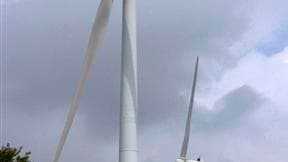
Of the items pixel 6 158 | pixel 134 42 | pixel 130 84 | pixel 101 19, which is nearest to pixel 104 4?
pixel 101 19

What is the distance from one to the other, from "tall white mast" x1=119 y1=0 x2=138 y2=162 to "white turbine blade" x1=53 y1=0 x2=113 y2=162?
168 centimetres

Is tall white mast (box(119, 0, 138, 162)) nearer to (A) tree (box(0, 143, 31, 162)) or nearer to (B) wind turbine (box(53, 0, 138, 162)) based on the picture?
(B) wind turbine (box(53, 0, 138, 162))

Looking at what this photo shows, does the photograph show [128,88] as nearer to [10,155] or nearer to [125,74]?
[125,74]

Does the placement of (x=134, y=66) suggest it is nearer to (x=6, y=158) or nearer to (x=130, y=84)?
(x=130, y=84)

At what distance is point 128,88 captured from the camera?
31.1m

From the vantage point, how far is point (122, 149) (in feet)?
97.3

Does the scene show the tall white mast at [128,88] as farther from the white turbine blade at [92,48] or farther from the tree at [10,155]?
the tree at [10,155]

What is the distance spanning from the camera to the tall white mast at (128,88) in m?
29.7

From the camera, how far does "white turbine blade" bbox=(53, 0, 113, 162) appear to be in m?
33.8

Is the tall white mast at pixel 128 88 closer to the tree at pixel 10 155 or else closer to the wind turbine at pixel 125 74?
the wind turbine at pixel 125 74

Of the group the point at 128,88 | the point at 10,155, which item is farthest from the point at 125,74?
the point at 10,155

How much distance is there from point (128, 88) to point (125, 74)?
1.00 m

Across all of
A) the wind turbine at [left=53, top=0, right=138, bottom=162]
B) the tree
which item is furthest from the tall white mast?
the tree

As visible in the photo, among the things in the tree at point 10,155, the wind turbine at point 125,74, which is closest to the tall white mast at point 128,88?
the wind turbine at point 125,74
